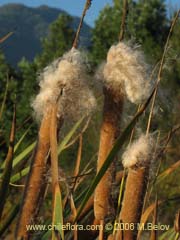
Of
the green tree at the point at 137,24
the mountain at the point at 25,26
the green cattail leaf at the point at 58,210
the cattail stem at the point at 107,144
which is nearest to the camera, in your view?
the green cattail leaf at the point at 58,210

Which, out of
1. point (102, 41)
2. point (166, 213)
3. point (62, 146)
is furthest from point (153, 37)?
point (62, 146)

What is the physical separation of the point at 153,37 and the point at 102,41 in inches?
62.5

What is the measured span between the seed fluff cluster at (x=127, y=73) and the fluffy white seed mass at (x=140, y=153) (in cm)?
7

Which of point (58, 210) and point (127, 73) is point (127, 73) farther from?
point (58, 210)

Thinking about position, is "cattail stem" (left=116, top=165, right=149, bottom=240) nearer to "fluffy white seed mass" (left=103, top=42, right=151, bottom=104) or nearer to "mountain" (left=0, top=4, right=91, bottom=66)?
"fluffy white seed mass" (left=103, top=42, right=151, bottom=104)

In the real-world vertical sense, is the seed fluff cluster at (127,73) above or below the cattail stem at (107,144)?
above

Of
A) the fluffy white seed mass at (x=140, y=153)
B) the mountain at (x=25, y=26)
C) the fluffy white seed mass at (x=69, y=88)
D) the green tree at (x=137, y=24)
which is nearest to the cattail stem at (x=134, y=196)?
the fluffy white seed mass at (x=140, y=153)

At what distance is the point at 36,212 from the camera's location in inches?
34.2

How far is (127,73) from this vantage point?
95 centimetres

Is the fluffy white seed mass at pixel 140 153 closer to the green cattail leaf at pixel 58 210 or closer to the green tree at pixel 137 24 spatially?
the green cattail leaf at pixel 58 210

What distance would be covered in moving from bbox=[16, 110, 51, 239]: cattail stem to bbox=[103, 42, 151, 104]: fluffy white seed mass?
0.13m

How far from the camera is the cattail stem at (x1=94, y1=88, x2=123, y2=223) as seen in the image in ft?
2.94

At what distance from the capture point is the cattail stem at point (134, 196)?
90 centimetres

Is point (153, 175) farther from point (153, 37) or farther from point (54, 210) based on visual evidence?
point (153, 37)
